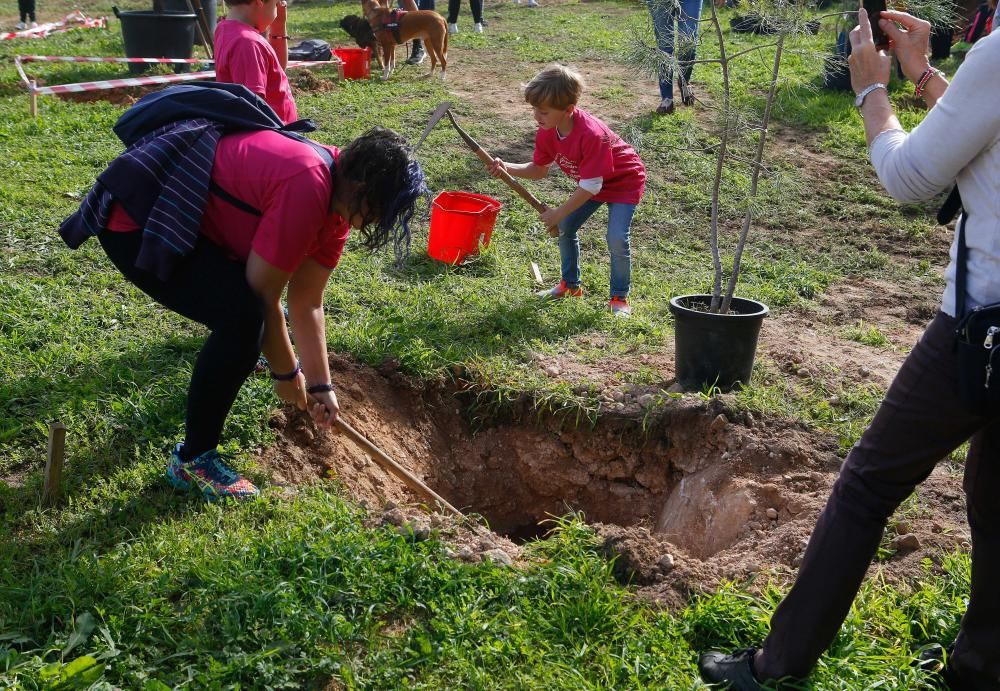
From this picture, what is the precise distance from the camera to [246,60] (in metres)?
4.71

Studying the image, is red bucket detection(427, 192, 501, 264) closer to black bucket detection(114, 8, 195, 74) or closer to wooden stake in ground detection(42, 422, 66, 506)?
wooden stake in ground detection(42, 422, 66, 506)

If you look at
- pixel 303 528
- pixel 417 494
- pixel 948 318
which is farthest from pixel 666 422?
pixel 948 318

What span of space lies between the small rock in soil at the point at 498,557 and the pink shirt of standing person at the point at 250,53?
2884 millimetres

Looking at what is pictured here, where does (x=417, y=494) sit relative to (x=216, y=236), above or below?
below

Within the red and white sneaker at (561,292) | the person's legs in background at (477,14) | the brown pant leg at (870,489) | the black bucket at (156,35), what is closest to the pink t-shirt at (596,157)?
the red and white sneaker at (561,292)

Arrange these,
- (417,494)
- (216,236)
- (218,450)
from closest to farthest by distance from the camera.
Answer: (216,236) → (218,450) → (417,494)

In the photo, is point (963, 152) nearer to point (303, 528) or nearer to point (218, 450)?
point (303, 528)

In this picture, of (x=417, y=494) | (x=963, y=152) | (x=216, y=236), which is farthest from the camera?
(x=417, y=494)

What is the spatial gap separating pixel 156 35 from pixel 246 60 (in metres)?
7.21

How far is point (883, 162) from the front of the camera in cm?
227

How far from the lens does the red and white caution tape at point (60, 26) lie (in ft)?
44.5

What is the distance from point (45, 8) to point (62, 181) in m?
13.4

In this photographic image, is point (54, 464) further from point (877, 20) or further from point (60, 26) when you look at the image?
point (60, 26)

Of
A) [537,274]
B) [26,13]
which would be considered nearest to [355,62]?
[537,274]
